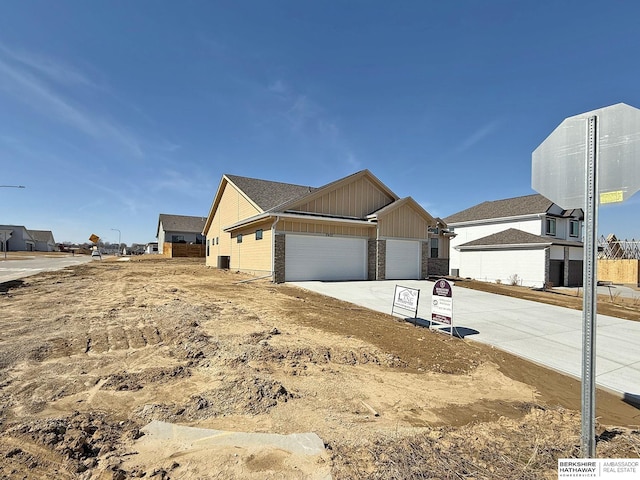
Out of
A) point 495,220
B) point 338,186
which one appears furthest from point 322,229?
point 495,220

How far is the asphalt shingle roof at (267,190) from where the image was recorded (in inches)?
779

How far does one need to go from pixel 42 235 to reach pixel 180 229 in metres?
60.8

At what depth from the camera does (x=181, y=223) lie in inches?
2069

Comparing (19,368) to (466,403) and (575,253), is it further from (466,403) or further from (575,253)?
(575,253)

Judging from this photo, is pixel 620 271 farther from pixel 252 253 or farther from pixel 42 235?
pixel 42 235

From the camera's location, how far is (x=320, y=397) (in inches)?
159

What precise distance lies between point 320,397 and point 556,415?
112 inches

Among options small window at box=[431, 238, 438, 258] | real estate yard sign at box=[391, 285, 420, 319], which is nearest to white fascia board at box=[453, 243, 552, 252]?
small window at box=[431, 238, 438, 258]

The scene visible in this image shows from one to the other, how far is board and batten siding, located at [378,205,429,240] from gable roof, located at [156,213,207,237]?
40585 mm

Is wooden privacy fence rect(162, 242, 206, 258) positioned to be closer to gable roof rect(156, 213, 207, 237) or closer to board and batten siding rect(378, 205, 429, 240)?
gable roof rect(156, 213, 207, 237)

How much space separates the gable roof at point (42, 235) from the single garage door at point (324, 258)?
311ft

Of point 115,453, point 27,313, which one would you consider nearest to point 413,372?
point 115,453

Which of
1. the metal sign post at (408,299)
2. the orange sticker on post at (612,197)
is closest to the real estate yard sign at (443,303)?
the metal sign post at (408,299)

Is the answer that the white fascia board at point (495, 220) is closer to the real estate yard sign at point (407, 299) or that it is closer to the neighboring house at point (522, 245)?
the neighboring house at point (522, 245)
